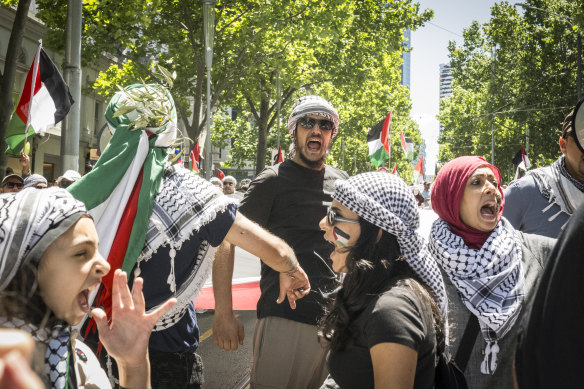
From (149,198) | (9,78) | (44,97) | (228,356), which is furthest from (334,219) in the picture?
(9,78)

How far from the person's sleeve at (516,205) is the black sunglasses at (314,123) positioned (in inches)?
50.0

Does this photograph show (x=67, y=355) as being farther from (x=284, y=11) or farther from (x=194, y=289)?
(x=284, y=11)

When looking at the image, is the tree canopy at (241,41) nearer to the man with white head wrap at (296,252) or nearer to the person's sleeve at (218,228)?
the man with white head wrap at (296,252)

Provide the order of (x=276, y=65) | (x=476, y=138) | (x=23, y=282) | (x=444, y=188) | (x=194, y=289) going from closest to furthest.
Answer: (x=23, y=282)
(x=194, y=289)
(x=444, y=188)
(x=276, y=65)
(x=476, y=138)

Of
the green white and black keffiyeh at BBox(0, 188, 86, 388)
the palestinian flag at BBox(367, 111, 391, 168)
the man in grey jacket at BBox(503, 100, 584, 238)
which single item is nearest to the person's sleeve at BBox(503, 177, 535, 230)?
the man in grey jacket at BBox(503, 100, 584, 238)

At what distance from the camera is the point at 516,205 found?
13.1ft

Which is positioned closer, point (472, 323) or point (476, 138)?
point (472, 323)

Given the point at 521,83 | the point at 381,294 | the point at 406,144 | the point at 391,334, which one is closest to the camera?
the point at 391,334

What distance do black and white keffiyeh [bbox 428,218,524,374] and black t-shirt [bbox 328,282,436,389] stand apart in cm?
64

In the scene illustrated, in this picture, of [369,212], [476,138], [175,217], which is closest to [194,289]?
[175,217]

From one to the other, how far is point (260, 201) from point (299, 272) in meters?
0.83

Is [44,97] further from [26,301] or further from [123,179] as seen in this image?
[26,301]

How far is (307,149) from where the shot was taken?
4195mm

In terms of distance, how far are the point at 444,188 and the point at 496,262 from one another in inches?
21.4
